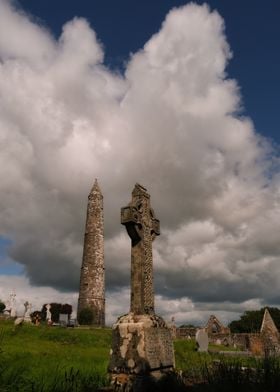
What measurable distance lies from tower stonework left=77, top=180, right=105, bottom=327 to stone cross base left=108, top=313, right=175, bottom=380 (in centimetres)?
3447

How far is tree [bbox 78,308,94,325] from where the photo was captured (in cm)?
3964

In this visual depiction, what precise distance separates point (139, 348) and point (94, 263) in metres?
37.3

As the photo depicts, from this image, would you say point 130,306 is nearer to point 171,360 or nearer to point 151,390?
point 171,360

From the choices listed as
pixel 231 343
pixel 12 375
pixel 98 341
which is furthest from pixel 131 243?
pixel 231 343

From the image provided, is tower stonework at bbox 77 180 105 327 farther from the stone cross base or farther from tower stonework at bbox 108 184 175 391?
the stone cross base

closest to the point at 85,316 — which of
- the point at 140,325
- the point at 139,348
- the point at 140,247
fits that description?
the point at 140,247

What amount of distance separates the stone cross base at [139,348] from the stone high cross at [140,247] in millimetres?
565

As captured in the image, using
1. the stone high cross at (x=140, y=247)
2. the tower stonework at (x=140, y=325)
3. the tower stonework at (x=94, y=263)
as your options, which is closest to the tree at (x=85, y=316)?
the tower stonework at (x=94, y=263)

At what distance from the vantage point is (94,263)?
1740 inches

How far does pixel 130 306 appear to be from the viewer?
8.73 meters

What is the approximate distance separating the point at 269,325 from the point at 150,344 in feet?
98.1

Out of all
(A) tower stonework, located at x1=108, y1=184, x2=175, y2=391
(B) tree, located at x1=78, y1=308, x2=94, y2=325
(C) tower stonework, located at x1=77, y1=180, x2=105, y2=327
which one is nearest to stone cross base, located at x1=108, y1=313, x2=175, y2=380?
(A) tower stonework, located at x1=108, y1=184, x2=175, y2=391

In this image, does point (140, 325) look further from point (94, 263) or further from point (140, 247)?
point (94, 263)

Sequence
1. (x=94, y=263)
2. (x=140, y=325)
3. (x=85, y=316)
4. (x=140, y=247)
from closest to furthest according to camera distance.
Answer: (x=140, y=325)
(x=140, y=247)
(x=85, y=316)
(x=94, y=263)
